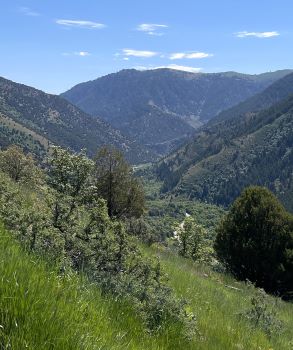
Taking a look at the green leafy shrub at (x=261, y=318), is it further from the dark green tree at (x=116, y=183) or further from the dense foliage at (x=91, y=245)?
the dark green tree at (x=116, y=183)

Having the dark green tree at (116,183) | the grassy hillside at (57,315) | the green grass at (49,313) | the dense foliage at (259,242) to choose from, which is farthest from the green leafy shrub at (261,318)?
the dense foliage at (259,242)

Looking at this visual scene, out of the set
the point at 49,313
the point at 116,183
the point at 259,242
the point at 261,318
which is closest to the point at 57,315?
the point at 49,313

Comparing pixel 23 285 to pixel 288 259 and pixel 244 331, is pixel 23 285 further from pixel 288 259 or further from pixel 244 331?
pixel 288 259

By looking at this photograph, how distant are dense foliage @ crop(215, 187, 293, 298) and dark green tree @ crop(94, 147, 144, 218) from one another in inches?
249

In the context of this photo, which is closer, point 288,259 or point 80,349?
point 80,349

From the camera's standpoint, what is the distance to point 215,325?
673 centimetres

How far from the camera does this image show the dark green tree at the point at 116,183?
2864 cm

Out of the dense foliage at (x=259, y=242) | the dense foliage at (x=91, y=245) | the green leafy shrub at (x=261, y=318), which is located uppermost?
the dense foliage at (x=91, y=245)

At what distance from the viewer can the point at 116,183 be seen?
29.0m

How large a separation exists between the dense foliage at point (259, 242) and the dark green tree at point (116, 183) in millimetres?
6315

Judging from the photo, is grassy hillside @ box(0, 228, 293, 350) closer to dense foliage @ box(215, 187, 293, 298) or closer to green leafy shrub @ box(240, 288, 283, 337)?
green leafy shrub @ box(240, 288, 283, 337)

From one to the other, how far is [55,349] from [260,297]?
7268 millimetres

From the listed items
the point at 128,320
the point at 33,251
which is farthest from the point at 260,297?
the point at 33,251

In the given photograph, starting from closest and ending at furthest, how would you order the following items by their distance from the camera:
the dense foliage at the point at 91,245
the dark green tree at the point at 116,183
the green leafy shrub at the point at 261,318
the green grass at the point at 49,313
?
the green grass at the point at 49,313 → the dense foliage at the point at 91,245 → the green leafy shrub at the point at 261,318 → the dark green tree at the point at 116,183
